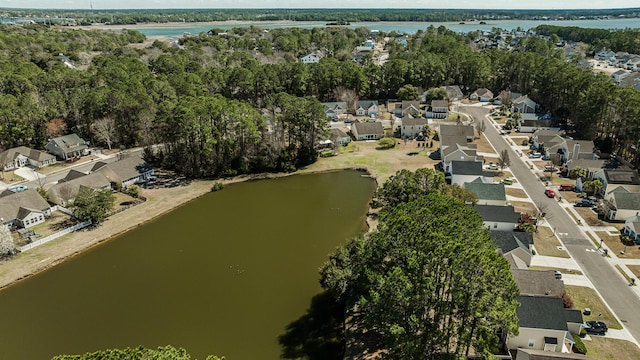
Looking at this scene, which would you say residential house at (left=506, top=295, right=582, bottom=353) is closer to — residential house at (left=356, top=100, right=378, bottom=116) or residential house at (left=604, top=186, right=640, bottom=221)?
residential house at (left=604, top=186, right=640, bottom=221)

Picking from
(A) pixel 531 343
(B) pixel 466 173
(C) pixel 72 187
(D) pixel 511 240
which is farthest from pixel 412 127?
(C) pixel 72 187

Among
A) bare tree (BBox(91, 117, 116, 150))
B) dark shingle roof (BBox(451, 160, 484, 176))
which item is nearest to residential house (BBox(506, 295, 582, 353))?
dark shingle roof (BBox(451, 160, 484, 176))

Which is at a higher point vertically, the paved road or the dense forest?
the dense forest

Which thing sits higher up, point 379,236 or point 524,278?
point 379,236

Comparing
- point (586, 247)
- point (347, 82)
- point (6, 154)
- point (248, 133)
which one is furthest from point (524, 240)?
point (6, 154)

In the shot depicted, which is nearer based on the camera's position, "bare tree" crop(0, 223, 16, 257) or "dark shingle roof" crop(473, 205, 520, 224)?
"bare tree" crop(0, 223, 16, 257)

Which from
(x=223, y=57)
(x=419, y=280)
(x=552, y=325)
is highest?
(x=223, y=57)

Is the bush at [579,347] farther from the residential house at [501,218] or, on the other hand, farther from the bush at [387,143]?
the bush at [387,143]

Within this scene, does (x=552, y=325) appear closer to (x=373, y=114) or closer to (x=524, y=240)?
(x=524, y=240)
